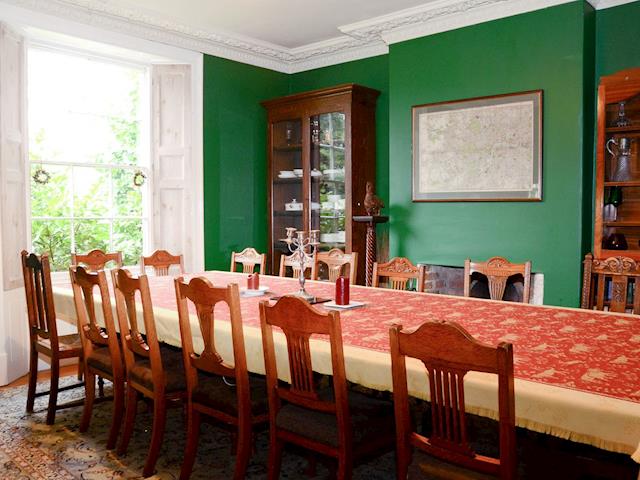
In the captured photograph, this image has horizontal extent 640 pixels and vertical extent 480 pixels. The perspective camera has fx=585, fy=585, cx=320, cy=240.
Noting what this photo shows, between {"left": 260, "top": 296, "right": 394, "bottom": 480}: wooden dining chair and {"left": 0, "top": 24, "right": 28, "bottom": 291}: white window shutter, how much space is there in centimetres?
286

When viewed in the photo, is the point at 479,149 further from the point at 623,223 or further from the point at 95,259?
the point at 95,259

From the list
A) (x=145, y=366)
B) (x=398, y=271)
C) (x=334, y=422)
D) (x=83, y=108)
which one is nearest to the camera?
(x=334, y=422)

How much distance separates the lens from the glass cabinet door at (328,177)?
17.6 ft

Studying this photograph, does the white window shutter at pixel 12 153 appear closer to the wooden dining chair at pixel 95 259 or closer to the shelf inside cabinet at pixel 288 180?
the wooden dining chair at pixel 95 259

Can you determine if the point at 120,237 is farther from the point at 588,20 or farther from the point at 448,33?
the point at 588,20

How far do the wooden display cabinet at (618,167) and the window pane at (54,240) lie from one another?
13.4 feet

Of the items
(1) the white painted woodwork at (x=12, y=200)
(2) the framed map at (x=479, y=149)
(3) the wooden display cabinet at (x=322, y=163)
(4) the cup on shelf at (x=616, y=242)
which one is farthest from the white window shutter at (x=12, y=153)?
(4) the cup on shelf at (x=616, y=242)

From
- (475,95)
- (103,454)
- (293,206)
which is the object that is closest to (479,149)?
(475,95)

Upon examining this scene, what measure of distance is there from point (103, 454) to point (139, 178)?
289 centimetres

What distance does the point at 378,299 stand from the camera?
3.11 metres

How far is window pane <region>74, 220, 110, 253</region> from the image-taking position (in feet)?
16.1

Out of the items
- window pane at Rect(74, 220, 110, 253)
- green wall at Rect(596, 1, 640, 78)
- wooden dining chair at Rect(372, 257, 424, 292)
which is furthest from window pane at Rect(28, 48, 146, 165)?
green wall at Rect(596, 1, 640, 78)

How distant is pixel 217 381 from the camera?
255cm

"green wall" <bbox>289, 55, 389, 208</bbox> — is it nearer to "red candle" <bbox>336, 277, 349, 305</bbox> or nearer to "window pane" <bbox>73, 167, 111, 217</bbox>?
"window pane" <bbox>73, 167, 111, 217</bbox>
